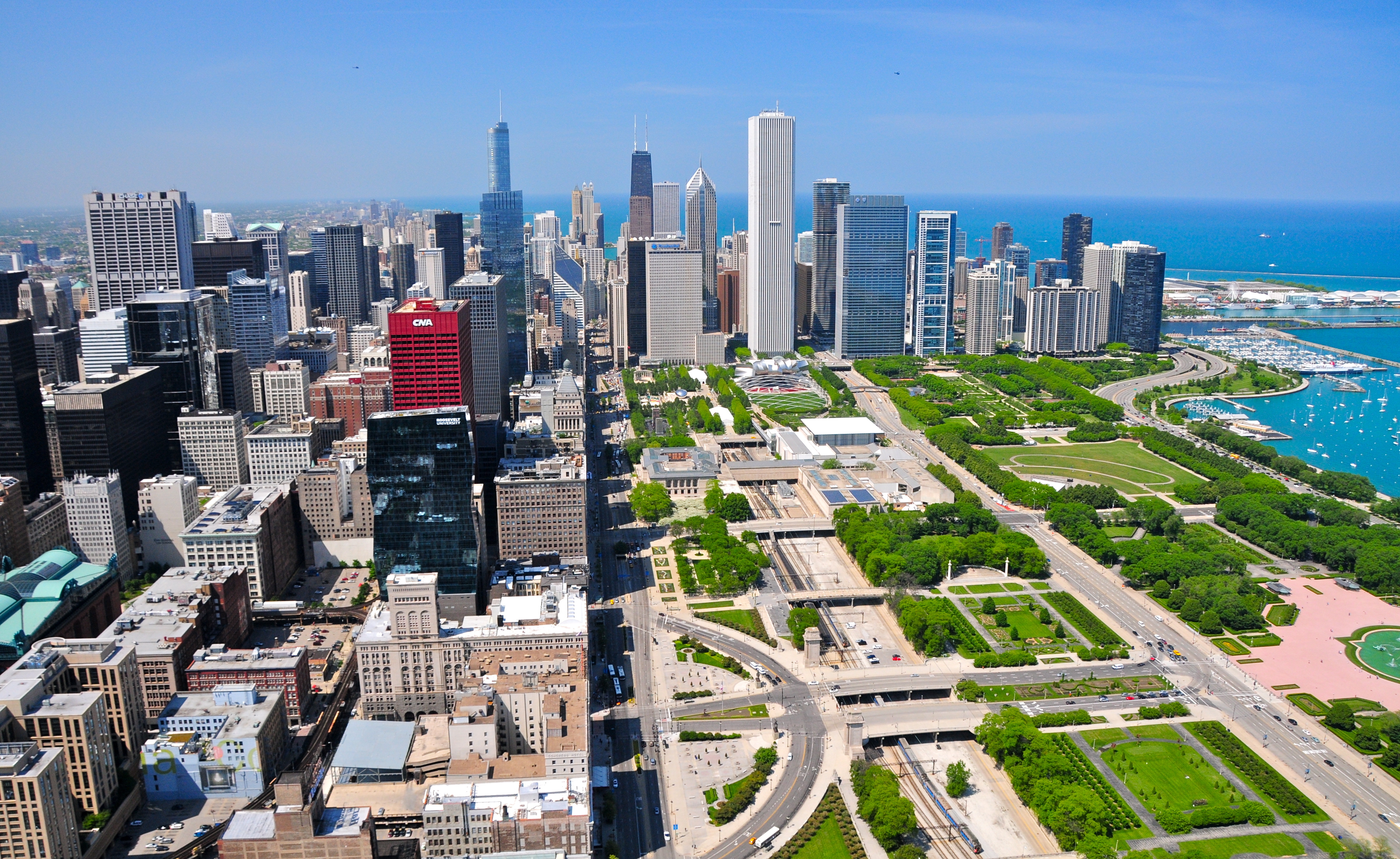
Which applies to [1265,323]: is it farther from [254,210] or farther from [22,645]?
[254,210]

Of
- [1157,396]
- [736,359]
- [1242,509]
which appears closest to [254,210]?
[736,359]

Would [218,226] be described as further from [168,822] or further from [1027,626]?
[1027,626]

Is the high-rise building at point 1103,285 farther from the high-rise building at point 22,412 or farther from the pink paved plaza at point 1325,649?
the high-rise building at point 22,412

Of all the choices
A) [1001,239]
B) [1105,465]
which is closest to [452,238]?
[1105,465]

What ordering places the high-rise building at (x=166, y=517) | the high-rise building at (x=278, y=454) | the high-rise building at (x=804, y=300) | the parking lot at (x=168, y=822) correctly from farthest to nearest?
the high-rise building at (x=804, y=300) < the high-rise building at (x=278, y=454) < the high-rise building at (x=166, y=517) < the parking lot at (x=168, y=822)

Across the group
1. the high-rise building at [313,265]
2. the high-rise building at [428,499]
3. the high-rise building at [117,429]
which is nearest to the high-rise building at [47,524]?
the high-rise building at [117,429]

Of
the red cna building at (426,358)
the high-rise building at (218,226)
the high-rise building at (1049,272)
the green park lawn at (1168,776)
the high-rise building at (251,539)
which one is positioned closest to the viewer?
the green park lawn at (1168,776)
